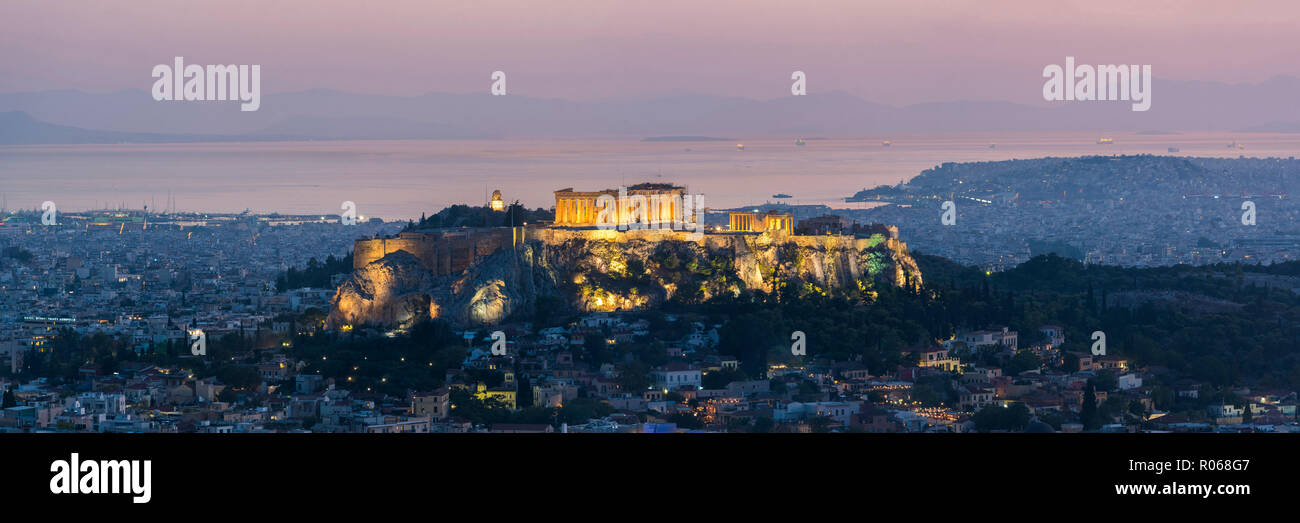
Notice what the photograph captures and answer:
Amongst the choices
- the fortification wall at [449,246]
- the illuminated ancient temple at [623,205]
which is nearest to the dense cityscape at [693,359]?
the fortification wall at [449,246]

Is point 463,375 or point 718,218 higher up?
point 718,218

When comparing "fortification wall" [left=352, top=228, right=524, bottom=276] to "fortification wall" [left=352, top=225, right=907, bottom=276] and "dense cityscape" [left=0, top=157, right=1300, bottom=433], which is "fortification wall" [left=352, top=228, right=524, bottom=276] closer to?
"fortification wall" [left=352, top=225, right=907, bottom=276]

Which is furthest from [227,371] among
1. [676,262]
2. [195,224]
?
[195,224]

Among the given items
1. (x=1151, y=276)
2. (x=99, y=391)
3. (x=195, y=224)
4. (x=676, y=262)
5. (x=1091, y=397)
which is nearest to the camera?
(x=1091, y=397)

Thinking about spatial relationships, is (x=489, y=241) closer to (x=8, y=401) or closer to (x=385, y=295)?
(x=385, y=295)

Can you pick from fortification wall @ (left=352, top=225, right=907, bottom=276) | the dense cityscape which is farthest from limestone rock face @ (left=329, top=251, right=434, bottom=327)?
fortification wall @ (left=352, top=225, right=907, bottom=276)
